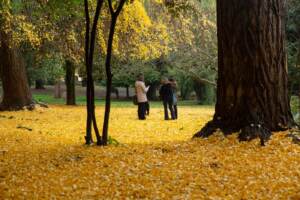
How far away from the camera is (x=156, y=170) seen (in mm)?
7129

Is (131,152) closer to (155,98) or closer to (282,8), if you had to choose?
(282,8)

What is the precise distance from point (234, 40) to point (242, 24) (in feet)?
1.00

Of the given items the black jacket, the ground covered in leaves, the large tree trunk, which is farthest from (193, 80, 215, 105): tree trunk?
the ground covered in leaves

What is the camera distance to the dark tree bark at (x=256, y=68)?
8.73m

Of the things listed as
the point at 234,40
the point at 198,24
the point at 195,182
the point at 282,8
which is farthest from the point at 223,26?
the point at 198,24

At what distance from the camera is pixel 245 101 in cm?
884

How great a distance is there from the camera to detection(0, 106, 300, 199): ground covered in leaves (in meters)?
6.09

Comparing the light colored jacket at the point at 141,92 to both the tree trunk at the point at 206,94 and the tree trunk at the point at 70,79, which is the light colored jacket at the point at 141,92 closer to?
the tree trunk at the point at 70,79

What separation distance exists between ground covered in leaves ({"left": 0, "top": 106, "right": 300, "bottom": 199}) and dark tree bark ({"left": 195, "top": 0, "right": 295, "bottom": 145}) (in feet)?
1.19

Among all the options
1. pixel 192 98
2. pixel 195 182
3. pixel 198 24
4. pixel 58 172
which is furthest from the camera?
pixel 192 98

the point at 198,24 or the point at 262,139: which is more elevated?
the point at 198,24

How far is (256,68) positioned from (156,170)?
9.19 feet

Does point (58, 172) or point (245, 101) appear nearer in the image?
point (58, 172)

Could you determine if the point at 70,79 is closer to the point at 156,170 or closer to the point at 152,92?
the point at 152,92
